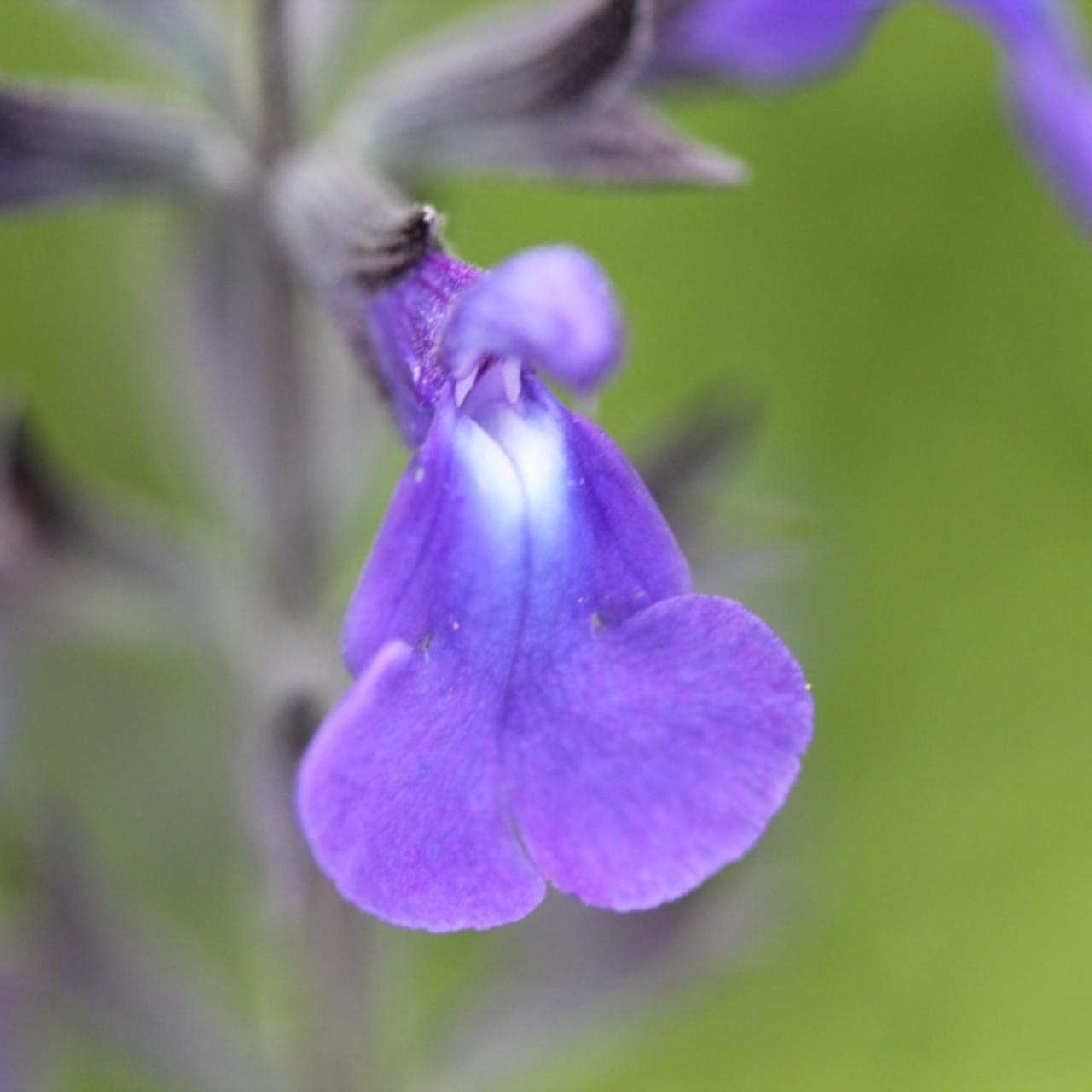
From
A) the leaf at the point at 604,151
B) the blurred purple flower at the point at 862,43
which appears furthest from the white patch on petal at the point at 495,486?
the blurred purple flower at the point at 862,43

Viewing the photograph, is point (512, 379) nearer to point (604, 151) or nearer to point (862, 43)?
point (604, 151)

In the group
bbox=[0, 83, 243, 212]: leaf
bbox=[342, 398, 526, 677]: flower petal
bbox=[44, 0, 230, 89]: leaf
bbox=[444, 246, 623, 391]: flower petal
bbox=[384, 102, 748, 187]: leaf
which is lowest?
bbox=[342, 398, 526, 677]: flower petal

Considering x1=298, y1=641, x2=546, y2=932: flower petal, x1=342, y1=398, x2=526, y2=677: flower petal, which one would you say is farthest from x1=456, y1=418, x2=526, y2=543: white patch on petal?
x1=298, y1=641, x2=546, y2=932: flower petal

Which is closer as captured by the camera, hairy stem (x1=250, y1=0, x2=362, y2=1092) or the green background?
hairy stem (x1=250, y1=0, x2=362, y2=1092)

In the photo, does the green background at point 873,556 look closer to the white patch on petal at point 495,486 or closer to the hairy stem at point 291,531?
the hairy stem at point 291,531

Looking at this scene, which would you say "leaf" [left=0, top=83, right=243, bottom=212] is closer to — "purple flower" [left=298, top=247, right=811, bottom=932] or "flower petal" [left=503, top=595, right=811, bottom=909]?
"purple flower" [left=298, top=247, right=811, bottom=932]

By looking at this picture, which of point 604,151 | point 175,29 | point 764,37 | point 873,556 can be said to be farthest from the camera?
point 873,556

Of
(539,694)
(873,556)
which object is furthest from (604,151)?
(873,556)
